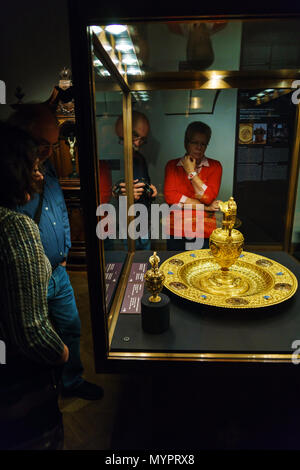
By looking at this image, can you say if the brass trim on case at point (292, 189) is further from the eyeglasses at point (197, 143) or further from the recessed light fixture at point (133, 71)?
the recessed light fixture at point (133, 71)

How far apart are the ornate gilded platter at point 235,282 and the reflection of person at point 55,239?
620 millimetres

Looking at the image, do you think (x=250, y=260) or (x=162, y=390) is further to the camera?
(x=250, y=260)

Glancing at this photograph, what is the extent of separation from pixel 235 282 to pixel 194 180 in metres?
0.88

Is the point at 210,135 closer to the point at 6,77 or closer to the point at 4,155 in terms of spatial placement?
the point at 4,155

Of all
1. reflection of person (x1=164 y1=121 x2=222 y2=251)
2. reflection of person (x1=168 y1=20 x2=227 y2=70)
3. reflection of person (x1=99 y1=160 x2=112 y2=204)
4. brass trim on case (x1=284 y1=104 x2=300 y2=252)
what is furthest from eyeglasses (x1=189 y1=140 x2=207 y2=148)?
reflection of person (x1=99 y1=160 x2=112 y2=204)

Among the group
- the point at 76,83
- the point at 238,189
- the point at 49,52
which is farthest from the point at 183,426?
the point at 49,52

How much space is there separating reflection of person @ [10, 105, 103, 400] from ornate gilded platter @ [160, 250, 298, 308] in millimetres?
620

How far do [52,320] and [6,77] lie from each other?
3.96m

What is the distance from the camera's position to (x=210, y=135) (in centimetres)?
228

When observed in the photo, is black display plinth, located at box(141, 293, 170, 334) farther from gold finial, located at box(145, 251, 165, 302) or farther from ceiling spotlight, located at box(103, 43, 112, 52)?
ceiling spotlight, located at box(103, 43, 112, 52)

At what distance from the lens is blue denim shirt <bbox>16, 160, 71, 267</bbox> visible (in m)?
1.82

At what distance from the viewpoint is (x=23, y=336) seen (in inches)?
41.2

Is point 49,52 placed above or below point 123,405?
above

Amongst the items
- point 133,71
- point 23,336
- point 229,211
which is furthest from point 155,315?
point 133,71
